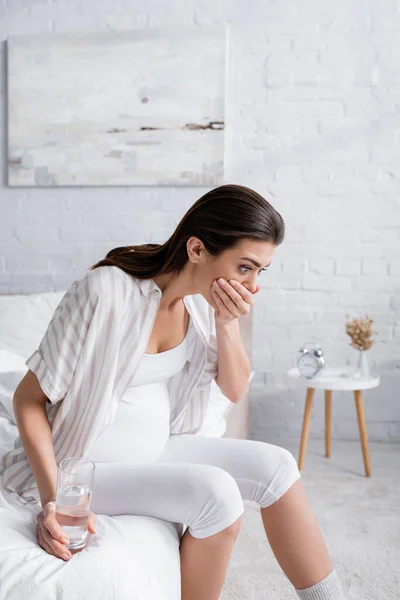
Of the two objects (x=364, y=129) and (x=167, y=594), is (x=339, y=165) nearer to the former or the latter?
(x=364, y=129)

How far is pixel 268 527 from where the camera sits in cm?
128

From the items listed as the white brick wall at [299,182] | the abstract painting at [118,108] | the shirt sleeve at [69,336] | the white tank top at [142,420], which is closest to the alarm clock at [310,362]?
the white brick wall at [299,182]

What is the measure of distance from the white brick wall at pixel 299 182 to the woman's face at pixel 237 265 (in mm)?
1598

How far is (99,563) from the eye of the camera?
0.98m

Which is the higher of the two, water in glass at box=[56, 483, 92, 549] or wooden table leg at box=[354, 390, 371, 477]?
water in glass at box=[56, 483, 92, 549]

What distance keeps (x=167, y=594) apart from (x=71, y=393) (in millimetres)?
388

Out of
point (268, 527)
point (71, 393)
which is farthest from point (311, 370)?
point (71, 393)

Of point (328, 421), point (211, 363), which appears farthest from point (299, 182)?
point (211, 363)

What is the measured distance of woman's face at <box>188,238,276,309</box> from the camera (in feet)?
4.13

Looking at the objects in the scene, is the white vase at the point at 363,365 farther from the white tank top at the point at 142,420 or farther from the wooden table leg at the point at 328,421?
the white tank top at the point at 142,420

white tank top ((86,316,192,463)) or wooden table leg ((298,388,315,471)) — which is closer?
white tank top ((86,316,192,463))

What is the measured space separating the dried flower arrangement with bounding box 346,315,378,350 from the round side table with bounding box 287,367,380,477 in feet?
0.39

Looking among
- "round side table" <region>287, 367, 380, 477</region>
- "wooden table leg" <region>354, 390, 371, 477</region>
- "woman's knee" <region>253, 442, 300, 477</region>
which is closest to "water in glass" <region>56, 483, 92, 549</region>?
"woman's knee" <region>253, 442, 300, 477</region>

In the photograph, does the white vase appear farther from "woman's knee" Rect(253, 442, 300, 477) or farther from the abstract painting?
"woman's knee" Rect(253, 442, 300, 477)
